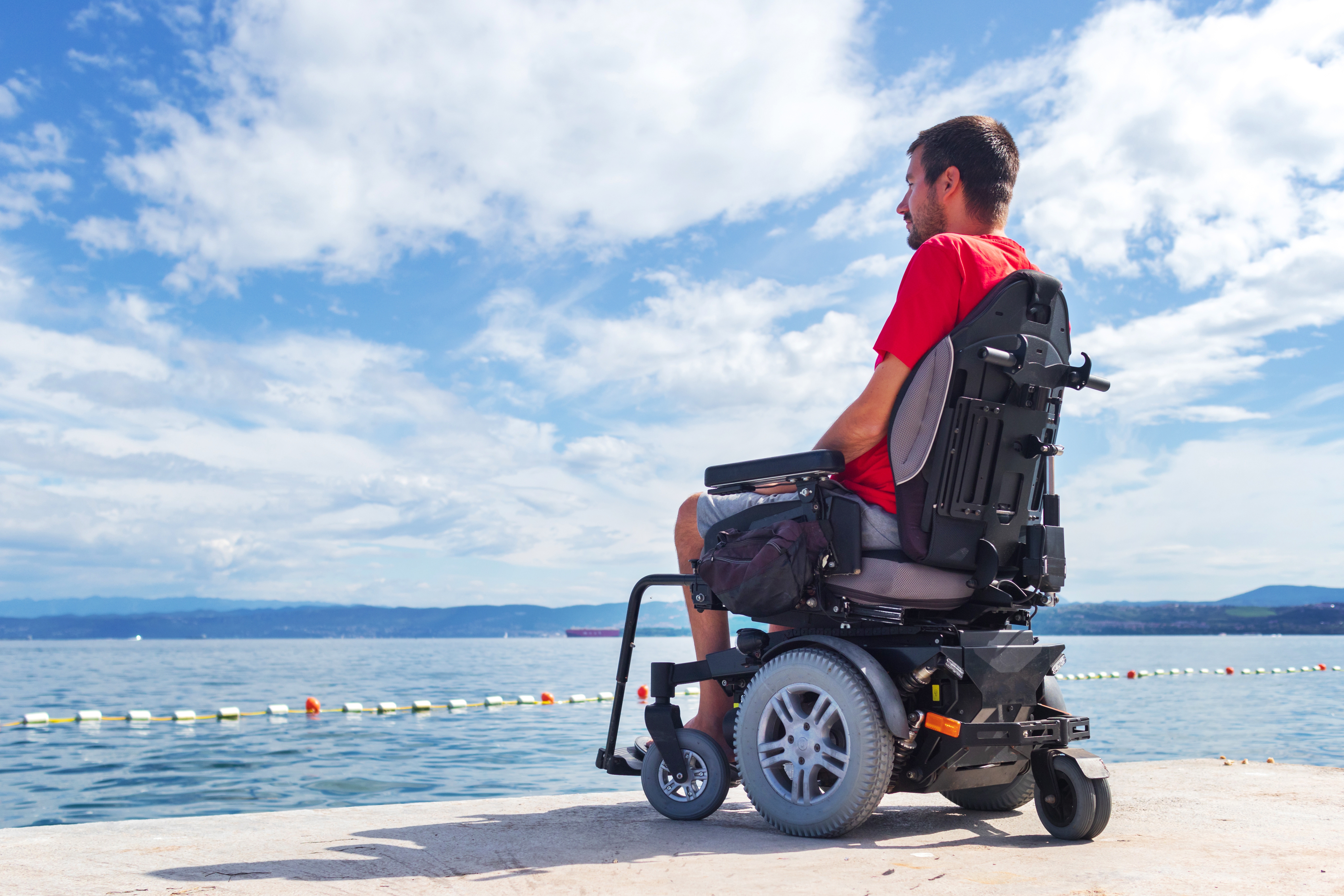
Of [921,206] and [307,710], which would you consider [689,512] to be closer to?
[921,206]

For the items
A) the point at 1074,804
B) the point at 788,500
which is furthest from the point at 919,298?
the point at 1074,804

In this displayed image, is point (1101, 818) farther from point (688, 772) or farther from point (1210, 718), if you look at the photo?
point (1210, 718)

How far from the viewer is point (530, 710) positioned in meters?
16.0

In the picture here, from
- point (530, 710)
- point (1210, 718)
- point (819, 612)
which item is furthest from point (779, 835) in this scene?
point (1210, 718)

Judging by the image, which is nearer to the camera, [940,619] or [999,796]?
[940,619]

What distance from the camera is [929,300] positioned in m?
2.97

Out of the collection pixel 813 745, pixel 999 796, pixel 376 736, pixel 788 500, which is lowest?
pixel 376 736

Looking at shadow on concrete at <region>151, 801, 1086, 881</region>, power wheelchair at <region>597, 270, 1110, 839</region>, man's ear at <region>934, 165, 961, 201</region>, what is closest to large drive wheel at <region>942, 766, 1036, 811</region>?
shadow on concrete at <region>151, 801, 1086, 881</region>

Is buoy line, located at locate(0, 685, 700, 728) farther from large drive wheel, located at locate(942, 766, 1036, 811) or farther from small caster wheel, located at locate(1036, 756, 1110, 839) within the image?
small caster wheel, located at locate(1036, 756, 1110, 839)

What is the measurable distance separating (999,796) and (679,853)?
1390 millimetres

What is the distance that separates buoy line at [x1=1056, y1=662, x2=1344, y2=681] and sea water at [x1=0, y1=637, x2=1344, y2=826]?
0.43 metres

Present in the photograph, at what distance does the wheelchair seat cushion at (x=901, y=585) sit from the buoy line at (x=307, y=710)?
10174mm

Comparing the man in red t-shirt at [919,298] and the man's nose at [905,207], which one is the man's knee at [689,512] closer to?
the man in red t-shirt at [919,298]

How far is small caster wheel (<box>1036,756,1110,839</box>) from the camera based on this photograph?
9.43ft
